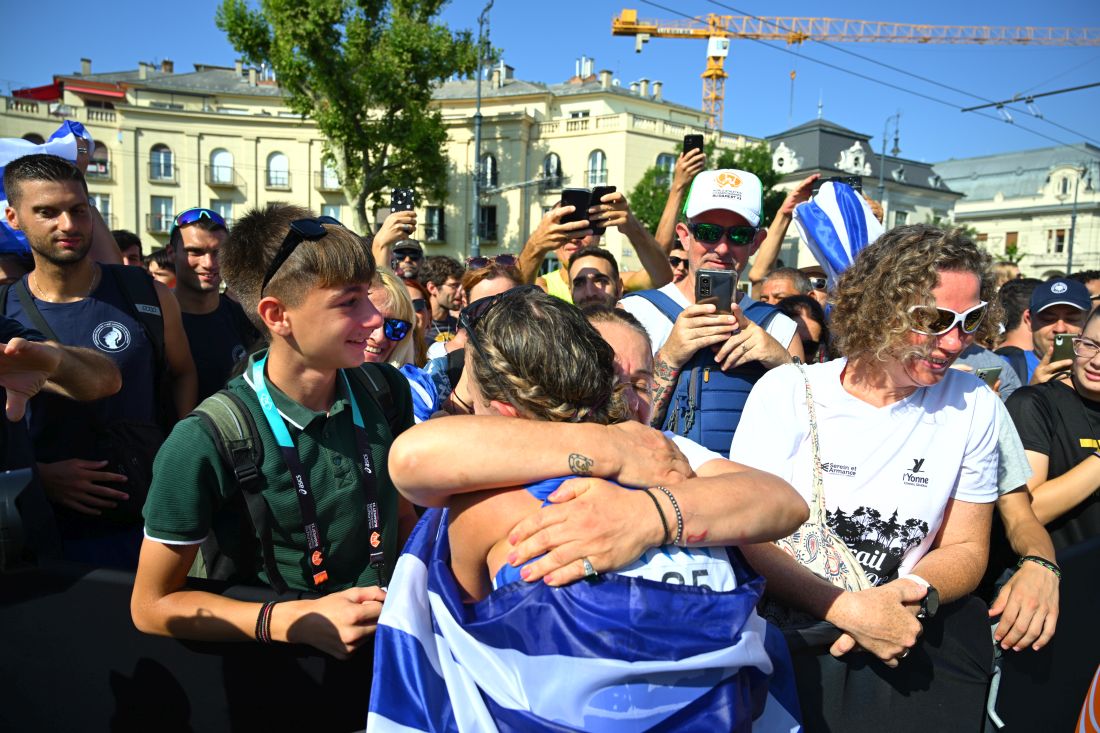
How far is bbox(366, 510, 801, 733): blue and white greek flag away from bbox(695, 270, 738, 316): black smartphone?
1.35 m

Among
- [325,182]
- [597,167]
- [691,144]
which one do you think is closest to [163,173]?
[325,182]

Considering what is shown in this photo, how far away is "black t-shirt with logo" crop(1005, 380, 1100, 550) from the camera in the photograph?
3.15 meters

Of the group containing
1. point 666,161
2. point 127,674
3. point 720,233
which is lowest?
point 127,674

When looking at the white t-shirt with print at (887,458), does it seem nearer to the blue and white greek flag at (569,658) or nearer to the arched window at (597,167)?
the blue and white greek flag at (569,658)

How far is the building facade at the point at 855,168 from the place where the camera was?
54716 millimetres

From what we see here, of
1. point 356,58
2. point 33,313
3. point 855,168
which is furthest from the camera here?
point 855,168

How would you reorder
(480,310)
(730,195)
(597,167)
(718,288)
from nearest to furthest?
(480,310) → (718,288) → (730,195) → (597,167)

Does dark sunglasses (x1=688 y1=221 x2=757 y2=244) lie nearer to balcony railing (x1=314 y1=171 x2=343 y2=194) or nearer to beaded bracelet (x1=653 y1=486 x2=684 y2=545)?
beaded bracelet (x1=653 y1=486 x2=684 y2=545)

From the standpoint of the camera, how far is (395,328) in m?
3.46

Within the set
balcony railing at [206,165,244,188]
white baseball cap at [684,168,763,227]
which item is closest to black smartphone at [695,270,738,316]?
white baseball cap at [684,168,763,227]

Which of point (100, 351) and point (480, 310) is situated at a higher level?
point (480, 310)

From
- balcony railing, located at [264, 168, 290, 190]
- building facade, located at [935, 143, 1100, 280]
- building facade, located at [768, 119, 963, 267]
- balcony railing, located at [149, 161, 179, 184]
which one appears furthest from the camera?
building facade, located at [935, 143, 1100, 280]

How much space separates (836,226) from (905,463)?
4.99 feet

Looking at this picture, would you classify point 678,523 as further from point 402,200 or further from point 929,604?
point 402,200
